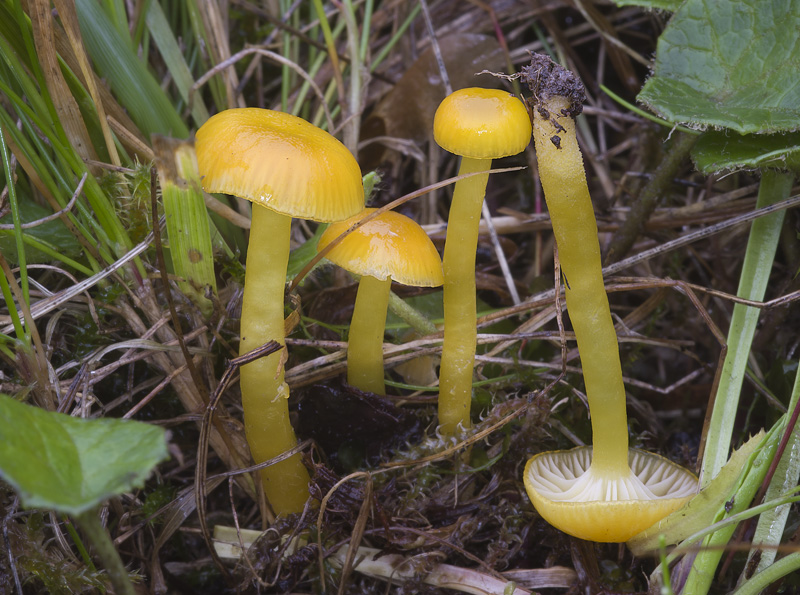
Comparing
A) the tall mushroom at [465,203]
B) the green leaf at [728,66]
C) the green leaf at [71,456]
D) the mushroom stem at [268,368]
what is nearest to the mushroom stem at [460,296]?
the tall mushroom at [465,203]

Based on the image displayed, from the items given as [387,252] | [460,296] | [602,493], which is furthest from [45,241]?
[602,493]

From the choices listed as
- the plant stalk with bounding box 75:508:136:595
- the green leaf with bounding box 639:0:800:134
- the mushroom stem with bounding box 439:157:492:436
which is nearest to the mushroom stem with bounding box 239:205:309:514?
the mushroom stem with bounding box 439:157:492:436

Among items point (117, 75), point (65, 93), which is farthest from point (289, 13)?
point (65, 93)

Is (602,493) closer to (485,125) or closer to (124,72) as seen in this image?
(485,125)

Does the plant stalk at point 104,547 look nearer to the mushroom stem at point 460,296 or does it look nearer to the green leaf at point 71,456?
the green leaf at point 71,456

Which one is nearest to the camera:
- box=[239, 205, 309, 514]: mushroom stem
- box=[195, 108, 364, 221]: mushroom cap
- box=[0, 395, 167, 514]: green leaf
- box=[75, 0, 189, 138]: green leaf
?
box=[0, 395, 167, 514]: green leaf

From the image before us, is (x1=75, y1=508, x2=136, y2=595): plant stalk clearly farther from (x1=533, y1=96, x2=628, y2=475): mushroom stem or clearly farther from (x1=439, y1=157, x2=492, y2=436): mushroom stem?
(x1=533, y1=96, x2=628, y2=475): mushroom stem

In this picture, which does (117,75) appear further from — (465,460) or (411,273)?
(465,460)
